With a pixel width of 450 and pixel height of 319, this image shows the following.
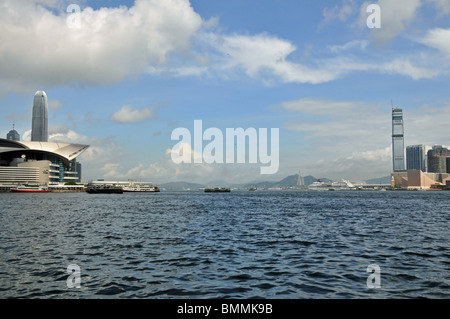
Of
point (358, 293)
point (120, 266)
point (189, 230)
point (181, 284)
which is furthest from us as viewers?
point (189, 230)

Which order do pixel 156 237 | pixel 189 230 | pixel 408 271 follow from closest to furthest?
pixel 408 271
pixel 156 237
pixel 189 230

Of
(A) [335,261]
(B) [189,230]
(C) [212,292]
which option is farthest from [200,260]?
(B) [189,230]

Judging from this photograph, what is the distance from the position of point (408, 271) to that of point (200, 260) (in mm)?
9948

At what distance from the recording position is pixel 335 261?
17891mm

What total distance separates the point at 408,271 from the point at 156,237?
17.7m

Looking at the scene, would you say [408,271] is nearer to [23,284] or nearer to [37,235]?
[23,284]

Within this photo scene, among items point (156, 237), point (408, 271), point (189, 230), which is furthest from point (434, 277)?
point (189, 230)

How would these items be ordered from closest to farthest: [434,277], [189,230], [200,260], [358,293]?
[358,293], [434,277], [200,260], [189,230]

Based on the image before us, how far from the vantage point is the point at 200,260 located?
60.3 ft

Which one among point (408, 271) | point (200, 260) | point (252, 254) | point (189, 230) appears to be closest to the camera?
point (408, 271)

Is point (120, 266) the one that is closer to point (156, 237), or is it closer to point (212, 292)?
point (212, 292)

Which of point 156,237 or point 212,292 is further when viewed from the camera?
point 156,237
